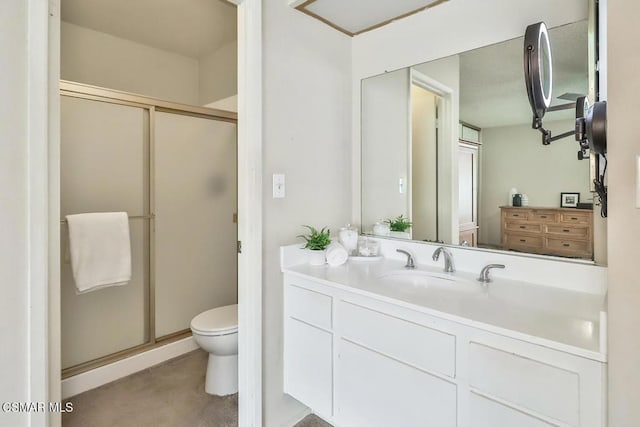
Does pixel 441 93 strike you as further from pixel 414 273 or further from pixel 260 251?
pixel 260 251

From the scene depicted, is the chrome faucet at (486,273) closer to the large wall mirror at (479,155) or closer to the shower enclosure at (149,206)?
the large wall mirror at (479,155)

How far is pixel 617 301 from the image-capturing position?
2.34 ft

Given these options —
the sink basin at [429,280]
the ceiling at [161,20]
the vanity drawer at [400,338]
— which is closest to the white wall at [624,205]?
the vanity drawer at [400,338]

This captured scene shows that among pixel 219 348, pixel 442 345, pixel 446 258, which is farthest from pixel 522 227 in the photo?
pixel 219 348

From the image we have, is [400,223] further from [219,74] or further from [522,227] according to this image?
[219,74]

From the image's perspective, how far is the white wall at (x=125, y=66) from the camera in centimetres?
248

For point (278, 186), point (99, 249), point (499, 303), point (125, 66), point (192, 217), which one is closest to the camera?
point (499, 303)

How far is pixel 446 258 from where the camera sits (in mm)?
1562

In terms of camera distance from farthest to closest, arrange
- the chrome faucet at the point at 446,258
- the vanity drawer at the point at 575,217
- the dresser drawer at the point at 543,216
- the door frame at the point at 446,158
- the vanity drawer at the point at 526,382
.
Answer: the door frame at the point at 446,158 < the chrome faucet at the point at 446,258 < the dresser drawer at the point at 543,216 < the vanity drawer at the point at 575,217 < the vanity drawer at the point at 526,382

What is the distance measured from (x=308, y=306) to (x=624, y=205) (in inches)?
46.4

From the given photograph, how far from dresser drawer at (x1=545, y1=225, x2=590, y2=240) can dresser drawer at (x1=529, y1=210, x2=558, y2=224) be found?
0.10 ft

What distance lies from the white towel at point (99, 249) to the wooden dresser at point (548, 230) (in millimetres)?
2291
